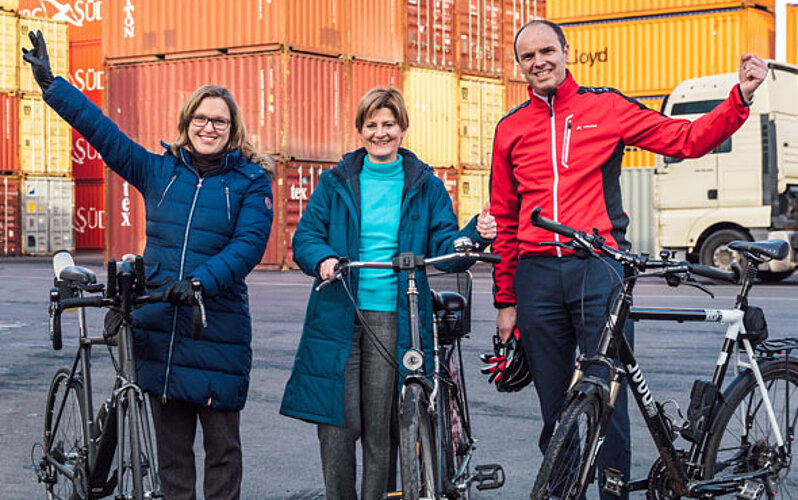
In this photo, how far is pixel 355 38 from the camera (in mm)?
27938

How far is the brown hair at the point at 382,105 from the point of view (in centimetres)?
436

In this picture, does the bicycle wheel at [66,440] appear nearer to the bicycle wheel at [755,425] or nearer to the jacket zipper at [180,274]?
the jacket zipper at [180,274]

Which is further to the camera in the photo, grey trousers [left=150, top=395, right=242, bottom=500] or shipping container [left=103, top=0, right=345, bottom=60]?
Answer: shipping container [left=103, top=0, right=345, bottom=60]

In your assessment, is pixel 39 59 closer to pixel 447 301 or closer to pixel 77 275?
pixel 77 275

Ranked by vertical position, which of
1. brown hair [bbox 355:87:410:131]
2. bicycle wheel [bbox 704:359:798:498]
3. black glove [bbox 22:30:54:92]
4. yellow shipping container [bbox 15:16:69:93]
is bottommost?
bicycle wheel [bbox 704:359:798:498]

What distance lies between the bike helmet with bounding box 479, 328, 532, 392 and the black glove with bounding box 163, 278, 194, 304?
3.90ft

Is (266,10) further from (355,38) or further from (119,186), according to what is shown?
(119,186)

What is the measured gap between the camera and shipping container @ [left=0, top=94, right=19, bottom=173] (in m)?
37.8

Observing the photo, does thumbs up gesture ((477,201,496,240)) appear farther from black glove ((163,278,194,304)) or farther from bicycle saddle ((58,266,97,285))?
bicycle saddle ((58,266,97,285))

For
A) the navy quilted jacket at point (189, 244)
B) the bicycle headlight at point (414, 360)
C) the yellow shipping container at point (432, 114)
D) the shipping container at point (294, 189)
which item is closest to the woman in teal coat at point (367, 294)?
the navy quilted jacket at point (189, 244)

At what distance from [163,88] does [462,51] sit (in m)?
7.73

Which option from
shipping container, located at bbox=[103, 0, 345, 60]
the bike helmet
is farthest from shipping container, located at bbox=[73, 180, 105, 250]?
the bike helmet

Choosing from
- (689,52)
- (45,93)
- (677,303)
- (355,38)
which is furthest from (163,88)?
(45,93)

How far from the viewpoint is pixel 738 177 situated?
18.1 metres
